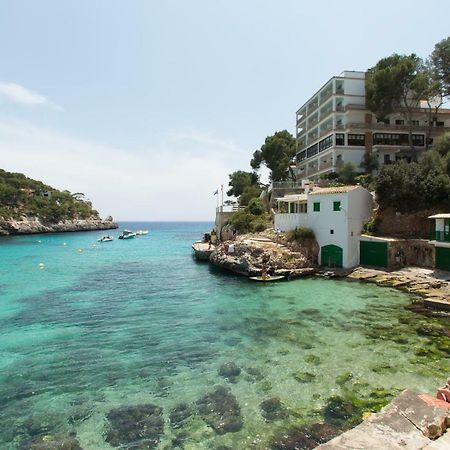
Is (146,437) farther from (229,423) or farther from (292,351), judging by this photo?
(292,351)

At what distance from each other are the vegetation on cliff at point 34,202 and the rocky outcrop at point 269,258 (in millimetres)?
93614

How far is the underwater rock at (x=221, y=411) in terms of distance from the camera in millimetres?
10922

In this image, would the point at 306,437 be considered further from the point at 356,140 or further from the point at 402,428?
the point at 356,140

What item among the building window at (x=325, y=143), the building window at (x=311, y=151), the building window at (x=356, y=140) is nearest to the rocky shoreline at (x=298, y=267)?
the building window at (x=325, y=143)

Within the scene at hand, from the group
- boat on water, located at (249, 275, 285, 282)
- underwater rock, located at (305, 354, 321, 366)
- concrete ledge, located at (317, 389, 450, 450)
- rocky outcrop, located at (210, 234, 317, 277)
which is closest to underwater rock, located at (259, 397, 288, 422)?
underwater rock, located at (305, 354, 321, 366)

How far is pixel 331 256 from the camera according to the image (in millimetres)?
36844

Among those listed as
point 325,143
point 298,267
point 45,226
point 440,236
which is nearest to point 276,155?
point 325,143

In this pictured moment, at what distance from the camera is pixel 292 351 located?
1667 centimetres

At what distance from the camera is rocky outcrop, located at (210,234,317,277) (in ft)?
117

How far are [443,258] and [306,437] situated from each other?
26185 millimetres

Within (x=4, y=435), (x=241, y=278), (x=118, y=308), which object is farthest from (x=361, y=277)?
(x=4, y=435)

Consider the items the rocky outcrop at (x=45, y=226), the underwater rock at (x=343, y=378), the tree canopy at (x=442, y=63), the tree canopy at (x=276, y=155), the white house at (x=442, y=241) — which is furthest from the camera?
the rocky outcrop at (x=45, y=226)

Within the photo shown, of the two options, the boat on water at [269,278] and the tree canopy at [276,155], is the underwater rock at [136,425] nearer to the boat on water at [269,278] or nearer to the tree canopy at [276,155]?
the boat on water at [269,278]

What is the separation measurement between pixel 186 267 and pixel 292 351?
30.0m
